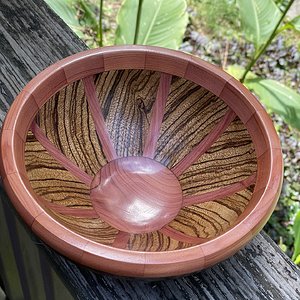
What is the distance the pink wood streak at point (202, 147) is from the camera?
852mm

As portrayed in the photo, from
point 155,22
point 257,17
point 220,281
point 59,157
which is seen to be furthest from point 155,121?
point 257,17

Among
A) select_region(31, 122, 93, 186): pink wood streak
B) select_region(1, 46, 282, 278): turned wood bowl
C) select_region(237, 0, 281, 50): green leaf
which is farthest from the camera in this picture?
select_region(237, 0, 281, 50): green leaf

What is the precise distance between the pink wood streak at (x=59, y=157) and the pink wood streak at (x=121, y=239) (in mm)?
107

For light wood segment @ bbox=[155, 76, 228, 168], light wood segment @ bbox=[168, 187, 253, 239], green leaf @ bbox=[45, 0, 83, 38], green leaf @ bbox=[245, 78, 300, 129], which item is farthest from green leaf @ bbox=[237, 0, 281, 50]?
light wood segment @ bbox=[168, 187, 253, 239]

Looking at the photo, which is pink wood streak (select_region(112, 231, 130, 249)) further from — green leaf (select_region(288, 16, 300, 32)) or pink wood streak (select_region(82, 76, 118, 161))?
green leaf (select_region(288, 16, 300, 32))

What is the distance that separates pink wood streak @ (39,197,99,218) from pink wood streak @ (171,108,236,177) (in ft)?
0.50

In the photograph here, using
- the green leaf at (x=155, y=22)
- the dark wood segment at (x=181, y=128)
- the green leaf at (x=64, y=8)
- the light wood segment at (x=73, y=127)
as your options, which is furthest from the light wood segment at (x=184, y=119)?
the green leaf at (x=64, y=8)

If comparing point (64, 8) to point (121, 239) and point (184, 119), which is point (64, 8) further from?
point (121, 239)

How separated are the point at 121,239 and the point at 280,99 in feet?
3.42

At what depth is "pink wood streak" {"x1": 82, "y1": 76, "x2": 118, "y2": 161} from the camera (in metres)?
0.88

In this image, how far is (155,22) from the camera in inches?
65.3

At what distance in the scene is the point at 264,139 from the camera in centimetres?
75

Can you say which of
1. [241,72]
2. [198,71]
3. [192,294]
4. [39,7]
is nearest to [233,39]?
[241,72]

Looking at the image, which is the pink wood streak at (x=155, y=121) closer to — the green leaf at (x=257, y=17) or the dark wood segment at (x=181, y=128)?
the dark wood segment at (x=181, y=128)
